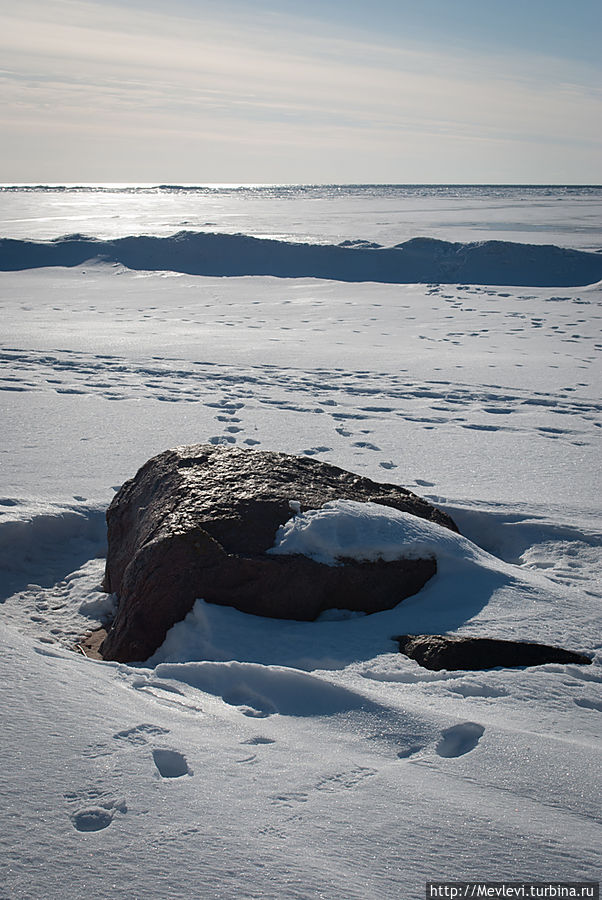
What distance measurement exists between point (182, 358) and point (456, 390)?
3.24 meters

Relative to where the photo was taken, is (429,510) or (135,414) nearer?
(429,510)

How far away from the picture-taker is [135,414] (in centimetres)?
613

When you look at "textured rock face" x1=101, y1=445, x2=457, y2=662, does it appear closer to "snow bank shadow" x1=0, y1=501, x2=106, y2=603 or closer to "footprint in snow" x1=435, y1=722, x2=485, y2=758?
"snow bank shadow" x1=0, y1=501, x2=106, y2=603

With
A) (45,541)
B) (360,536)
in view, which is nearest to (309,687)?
(360,536)

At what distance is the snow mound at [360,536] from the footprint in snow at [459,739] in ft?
3.20

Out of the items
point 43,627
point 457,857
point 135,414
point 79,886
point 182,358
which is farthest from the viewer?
point 182,358

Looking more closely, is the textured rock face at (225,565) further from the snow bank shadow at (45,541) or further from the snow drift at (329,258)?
the snow drift at (329,258)

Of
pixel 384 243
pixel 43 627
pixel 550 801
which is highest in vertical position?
pixel 384 243

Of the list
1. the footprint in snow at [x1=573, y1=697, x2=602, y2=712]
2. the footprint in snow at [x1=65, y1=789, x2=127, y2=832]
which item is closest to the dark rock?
the footprint in snow at [x1=573, y1=697, x2=602, y2=712]

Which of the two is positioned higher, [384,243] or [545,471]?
[384,243]

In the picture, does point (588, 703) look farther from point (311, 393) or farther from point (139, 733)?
point (311, 393)

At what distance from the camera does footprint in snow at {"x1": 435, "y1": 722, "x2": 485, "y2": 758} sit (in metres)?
1.95

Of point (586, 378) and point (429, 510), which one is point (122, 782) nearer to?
point (429, 510)

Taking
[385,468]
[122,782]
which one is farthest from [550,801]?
[385,468]
